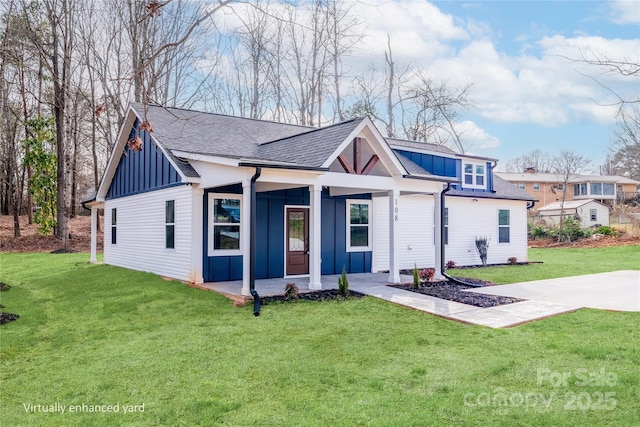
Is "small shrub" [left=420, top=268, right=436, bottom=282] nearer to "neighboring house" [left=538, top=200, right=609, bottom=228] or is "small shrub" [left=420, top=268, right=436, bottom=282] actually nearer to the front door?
the front door

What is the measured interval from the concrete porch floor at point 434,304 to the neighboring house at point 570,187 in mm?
39878

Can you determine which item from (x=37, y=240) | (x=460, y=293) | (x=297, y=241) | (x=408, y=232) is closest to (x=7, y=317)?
(x=297, y=241)

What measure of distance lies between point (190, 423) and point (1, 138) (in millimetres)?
29969

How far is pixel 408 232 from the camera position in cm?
1525

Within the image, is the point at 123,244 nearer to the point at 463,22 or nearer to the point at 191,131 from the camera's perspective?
the point at 191,131

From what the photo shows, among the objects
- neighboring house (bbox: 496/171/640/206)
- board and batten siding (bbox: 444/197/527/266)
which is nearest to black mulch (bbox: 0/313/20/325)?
board and batten siding (bbox: 444/197/527/266)

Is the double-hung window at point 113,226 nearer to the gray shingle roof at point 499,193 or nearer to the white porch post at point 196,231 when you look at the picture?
the white porch post at point 196,231

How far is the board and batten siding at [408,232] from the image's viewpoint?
1434 centimetres

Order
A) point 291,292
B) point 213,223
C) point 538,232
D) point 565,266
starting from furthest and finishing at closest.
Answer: point 538,232
point 565,266
point 213,223
point 291,292

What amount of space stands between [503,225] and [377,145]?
929cm

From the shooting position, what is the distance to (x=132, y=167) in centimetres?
1444

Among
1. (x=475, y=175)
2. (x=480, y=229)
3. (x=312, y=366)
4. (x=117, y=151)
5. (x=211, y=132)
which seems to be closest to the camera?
(x=312, y=366)

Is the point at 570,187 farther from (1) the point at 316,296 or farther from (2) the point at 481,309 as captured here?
(1) the point at 316,296

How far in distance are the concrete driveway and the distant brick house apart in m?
36.0
